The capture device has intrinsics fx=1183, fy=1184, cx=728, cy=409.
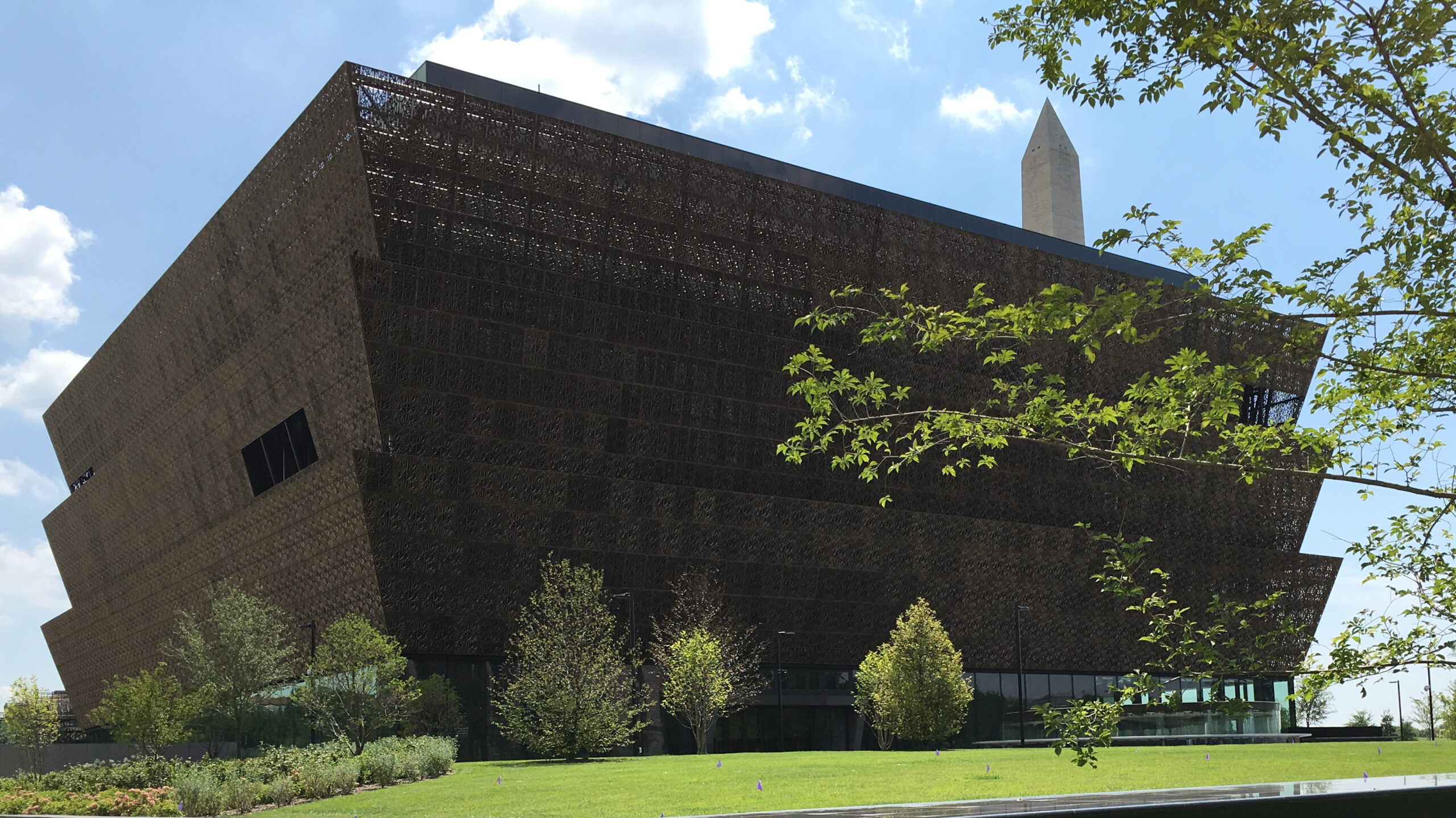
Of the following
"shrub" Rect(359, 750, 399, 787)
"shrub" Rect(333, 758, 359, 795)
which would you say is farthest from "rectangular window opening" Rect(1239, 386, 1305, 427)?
"shrub" Rect(333, 758, 359, 795)

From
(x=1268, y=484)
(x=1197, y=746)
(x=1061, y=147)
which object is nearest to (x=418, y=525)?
(x=1197, y=746)

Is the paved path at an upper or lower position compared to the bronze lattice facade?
lower

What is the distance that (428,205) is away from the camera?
47.9m

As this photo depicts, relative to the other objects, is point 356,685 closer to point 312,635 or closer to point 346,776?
point 312,635

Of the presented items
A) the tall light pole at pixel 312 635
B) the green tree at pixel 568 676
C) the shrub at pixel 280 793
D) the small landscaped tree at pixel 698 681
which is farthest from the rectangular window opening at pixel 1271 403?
the shrub at pixel 280 793

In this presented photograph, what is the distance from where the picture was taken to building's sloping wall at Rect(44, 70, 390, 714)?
47.9 meters

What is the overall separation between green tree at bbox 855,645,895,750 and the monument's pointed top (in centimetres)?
4816

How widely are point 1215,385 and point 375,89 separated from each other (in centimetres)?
4452

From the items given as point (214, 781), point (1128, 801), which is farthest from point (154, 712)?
point (1128, 801)

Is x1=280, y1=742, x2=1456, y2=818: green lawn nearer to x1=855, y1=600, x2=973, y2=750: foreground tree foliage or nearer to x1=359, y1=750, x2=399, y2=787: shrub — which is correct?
x1=359, y1=750, x2=399, y2=787: shrub

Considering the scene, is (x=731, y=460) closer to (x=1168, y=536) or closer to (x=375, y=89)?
(x=375, y=89)

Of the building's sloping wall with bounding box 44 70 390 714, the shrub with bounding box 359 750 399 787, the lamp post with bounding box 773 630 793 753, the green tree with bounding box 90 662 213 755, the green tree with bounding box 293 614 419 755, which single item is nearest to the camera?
the shrub with bounding box 359 750 399 787

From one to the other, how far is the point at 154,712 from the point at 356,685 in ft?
46.1

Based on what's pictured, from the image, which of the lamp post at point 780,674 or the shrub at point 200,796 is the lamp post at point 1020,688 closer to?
the lamp post at point 780,674
